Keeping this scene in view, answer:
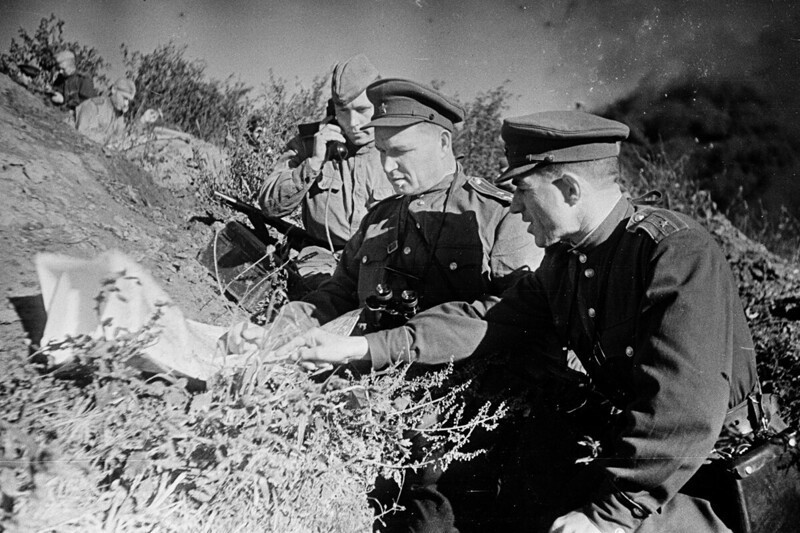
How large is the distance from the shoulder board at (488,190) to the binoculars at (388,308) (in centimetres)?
63

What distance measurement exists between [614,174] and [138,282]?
1866 millimetres

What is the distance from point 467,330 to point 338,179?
255cm

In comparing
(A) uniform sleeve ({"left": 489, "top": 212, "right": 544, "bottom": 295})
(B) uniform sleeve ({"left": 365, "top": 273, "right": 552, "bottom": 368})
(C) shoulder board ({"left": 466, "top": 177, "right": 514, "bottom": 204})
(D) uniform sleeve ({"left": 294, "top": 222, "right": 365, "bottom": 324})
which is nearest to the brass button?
(B) uniform sleeve ({"left": 365, "top": 273, "right": 552, "bottom": 368})

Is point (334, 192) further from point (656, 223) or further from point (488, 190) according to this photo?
point (656, 223)

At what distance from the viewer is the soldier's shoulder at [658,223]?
2164 millimetres

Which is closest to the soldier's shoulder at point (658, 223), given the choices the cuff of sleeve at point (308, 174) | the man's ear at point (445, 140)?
the man's ear at point (445, 140)

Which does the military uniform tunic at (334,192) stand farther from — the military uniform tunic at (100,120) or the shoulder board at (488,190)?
the shoulder board at (488,190)

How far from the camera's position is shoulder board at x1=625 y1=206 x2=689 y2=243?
2.17 m

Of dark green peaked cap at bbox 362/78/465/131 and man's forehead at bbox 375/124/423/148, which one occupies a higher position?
dark green peaked cap at bbox 362/78/465/131

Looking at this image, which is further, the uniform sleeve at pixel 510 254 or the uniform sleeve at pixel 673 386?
the uniform sleeve at pixel 510 254

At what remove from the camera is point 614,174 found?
2467mm

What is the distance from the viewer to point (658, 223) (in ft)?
7.30

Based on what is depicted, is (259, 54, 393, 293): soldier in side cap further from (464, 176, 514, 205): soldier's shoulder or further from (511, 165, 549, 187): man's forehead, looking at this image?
(511, 165, 549, 187): man's forehead

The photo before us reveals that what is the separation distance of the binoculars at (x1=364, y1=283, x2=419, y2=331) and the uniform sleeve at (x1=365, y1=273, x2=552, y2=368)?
0.16 metres
